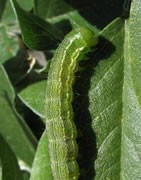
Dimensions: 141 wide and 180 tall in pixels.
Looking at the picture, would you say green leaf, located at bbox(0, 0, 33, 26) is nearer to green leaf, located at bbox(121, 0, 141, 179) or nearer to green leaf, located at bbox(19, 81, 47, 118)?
green leaf, located at bbox(19, 81, 47, 118)

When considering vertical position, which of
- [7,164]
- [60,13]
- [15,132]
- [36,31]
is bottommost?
[15,132]

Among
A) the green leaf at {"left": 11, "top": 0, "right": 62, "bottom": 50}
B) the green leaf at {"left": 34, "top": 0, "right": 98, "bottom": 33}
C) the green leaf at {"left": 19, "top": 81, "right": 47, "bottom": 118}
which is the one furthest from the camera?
the green leaf at {"left": 34, "top": 0, "right": 98, "bottom": 33}

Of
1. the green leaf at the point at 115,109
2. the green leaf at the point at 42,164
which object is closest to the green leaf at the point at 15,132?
the green leaf at the point at 42,164

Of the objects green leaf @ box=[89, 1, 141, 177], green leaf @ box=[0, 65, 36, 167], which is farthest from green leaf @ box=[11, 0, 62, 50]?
green leaf @ box=[0, 65, 36, 167]

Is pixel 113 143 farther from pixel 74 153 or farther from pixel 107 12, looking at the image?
pixel 107 12

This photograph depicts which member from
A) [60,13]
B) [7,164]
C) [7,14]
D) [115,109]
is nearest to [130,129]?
[115,109]

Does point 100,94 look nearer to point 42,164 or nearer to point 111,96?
point 111,96

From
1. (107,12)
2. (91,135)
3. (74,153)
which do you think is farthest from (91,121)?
(107,12)
